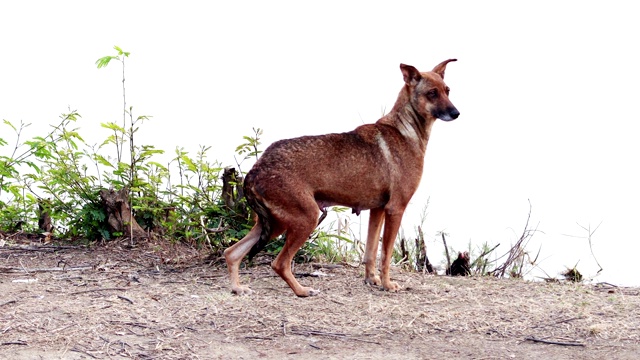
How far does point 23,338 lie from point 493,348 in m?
4.20

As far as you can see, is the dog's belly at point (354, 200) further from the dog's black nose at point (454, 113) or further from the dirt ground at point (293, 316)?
the dog's black nose at point (454, 113)

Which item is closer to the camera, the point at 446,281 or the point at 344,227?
the point at 446,281

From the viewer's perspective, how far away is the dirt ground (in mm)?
6934

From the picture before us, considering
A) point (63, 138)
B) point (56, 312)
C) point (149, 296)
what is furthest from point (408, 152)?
point (63, 138)

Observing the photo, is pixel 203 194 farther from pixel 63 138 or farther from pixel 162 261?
pixel 63 138

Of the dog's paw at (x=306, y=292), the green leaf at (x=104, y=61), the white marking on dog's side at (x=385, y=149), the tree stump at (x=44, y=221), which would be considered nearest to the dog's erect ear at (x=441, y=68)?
the white marking on dog's side at (x=385, y=149)

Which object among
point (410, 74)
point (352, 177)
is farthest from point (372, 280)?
point (410, 74)

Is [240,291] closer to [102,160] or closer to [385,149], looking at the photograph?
[385,149]

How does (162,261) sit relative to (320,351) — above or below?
above

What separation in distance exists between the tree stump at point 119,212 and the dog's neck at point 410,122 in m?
3.67

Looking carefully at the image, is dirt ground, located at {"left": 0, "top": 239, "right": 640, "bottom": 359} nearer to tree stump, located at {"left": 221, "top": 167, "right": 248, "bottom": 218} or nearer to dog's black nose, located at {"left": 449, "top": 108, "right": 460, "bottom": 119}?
tree stump, located at {"left": 221, "top": 167, "right": 248, "bottom": 218}

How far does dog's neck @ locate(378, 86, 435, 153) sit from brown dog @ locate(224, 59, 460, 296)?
0.04 feet

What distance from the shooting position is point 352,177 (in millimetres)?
8359

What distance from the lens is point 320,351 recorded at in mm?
6852
